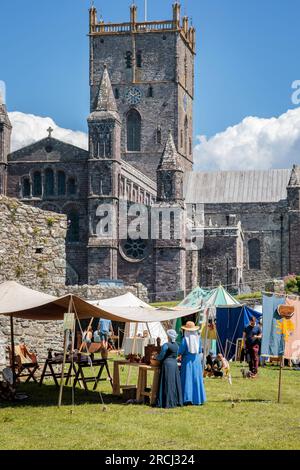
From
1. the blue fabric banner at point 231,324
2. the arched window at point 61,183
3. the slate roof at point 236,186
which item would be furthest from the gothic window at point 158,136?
the blue fabric banner at point 231,324

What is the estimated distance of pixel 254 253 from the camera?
73312mm

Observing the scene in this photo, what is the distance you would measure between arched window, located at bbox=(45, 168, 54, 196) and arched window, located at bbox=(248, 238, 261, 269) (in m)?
19.8

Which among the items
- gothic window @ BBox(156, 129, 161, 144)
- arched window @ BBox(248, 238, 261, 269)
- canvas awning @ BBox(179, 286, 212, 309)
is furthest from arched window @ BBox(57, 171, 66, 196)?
canvas awning @ BBox(179, 286, 212, 309)

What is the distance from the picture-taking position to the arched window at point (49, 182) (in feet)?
199

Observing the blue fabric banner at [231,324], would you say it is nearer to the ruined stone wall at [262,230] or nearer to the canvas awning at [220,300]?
the canvas awning at [220,300]

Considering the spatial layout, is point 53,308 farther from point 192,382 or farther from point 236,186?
point 236,186

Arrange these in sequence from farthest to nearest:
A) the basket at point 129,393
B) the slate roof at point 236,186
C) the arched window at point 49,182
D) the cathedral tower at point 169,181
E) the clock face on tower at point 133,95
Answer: the clock face on tower at point 133,95 → the slate roof at point 236,186 → the arched window at point 49,182 → the cathedral tower at point 169,181 → the basket at point 129,393

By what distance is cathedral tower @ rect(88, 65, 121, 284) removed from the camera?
58.6 m

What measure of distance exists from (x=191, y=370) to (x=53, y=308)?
10.00 ft

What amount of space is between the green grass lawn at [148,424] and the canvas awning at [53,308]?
1.60m

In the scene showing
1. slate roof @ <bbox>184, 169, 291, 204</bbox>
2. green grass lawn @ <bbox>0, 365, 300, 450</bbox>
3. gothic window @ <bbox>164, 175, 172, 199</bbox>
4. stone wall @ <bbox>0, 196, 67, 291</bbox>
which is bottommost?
green grass lawn @ <bbox>0, 365, 300, 450</bbox>

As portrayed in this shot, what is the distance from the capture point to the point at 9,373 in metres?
17.1

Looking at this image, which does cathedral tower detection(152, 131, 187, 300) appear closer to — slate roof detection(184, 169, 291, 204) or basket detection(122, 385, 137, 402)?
slate roof detection(184, 169, 291, 204)
